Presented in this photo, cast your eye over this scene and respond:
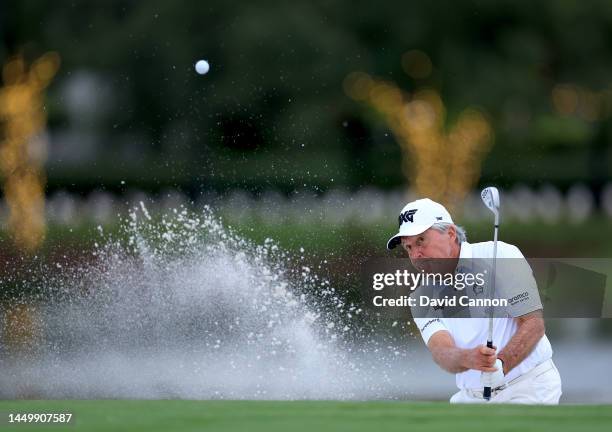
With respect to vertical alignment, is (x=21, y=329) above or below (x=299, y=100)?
below

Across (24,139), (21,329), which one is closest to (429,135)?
(24,139)

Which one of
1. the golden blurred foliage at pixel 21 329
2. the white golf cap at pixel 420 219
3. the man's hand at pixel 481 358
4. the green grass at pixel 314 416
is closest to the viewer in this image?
the green grass at pixel 314 416

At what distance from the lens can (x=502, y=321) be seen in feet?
20.6

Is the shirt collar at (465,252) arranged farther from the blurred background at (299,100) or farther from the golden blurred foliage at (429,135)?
the golden blurred foliage at (429,135)

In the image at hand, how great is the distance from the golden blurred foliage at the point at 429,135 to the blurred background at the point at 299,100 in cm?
4

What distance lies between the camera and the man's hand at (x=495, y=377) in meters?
6.09

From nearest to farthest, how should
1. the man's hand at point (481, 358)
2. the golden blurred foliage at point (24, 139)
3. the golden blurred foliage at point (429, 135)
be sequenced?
the man's hand at point (481, 358) < the golden blurred foliage at point (24, 139) < the golden blurred foliage at point (429, 135)

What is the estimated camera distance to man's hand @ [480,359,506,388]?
240 inches

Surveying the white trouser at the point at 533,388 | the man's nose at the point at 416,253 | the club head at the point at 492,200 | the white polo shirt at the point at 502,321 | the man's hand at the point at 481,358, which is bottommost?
the white trouser at the point at 533,388

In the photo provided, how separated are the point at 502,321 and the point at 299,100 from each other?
55.9 feet

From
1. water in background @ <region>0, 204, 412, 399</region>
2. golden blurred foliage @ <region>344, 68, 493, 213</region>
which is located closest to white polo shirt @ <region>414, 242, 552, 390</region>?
water in background @ <region>0, 204, 412, 399</region>

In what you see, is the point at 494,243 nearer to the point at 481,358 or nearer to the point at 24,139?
the point at 481,358

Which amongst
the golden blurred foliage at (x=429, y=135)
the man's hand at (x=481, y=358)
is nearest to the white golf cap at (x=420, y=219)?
the man's hand at (x=481, y=358)

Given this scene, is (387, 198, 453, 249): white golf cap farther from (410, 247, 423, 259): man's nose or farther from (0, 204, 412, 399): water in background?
(0, 204, 412, 399): water in background
